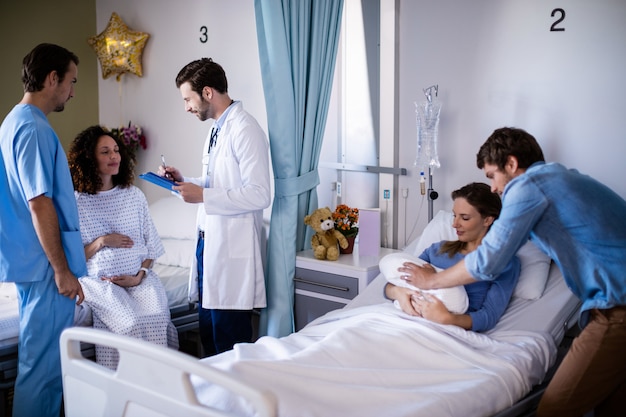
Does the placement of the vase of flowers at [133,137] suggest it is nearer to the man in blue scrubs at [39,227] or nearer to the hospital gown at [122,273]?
the hospital gown at [122,273]

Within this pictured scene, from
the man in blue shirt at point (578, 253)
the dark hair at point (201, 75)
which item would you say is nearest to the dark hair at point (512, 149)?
the man in blue shirt at point (578, 253)

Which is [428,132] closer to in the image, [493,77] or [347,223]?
[493,77]

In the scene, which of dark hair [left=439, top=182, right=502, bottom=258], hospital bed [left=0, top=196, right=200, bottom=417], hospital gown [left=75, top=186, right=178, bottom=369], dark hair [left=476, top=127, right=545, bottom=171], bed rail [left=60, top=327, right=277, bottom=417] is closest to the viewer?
bed rail [left=60, top=327, right=277, bottom=417]

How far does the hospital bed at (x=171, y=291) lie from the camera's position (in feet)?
8.96

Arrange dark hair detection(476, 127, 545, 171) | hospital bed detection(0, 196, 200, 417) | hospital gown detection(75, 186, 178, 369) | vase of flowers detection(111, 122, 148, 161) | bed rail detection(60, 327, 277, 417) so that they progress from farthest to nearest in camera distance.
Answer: vase of flowers detection(111, 122, 148, 161) → hospital gown detection(75, 186, 178, 369) → hospital bed detection(0, 196, 200, 417) → dark hair detection(476, 127, 545, 171) → bed rail detection(60, 327, 277, 417)

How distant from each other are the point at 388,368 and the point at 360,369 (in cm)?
12

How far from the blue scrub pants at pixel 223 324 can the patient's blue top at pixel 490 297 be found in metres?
1.13

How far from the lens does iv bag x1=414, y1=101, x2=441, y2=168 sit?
125 inches

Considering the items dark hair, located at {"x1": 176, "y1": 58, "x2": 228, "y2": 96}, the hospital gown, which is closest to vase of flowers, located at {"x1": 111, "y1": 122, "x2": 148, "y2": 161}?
the hospital gown

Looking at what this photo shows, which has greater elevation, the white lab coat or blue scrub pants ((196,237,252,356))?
the white lab coat

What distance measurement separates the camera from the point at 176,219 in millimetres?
4199

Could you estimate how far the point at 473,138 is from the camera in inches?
125

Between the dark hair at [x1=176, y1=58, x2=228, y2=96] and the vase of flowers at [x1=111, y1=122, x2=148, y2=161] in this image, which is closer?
the dark hair at [x1=176, y1=58, x2=228, y2=96]

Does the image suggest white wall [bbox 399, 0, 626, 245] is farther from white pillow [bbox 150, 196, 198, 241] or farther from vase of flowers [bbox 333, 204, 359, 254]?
white pillow [bbox 150, 196, 198, 241]
